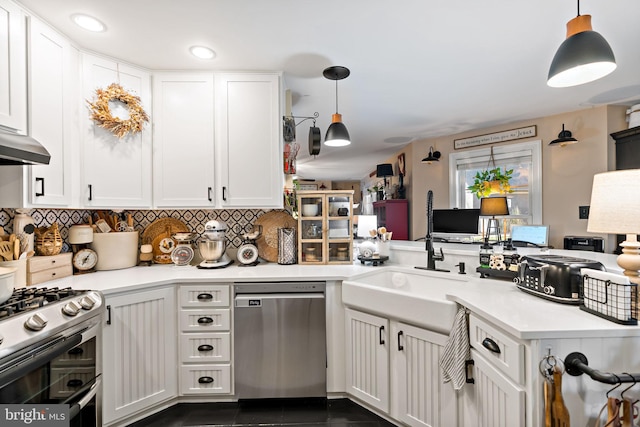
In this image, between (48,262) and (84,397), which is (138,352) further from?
(48,262)

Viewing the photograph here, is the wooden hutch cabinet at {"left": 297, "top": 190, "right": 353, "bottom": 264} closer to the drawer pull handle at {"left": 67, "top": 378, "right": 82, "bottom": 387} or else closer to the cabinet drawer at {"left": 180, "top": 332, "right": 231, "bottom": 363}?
the cabinet drawer at {"left": 180, "top": 332, "right": 231, "bottom": 363}

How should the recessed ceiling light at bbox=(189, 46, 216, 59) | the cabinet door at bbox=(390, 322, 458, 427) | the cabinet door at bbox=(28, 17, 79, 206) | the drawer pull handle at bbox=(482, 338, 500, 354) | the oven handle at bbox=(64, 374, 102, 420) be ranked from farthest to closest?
the recessed ceiling light at bbox=(189, 46, 216, 59) < the cabinet door at bbox=(28, 17, 79, 206) < the cabinet door at bbox=(390, 322, 458, 427) < the oven handle at bbox=(64, 374, 102, 420) < the drawer pull handle at bbox=(482, 338, 500, 354)

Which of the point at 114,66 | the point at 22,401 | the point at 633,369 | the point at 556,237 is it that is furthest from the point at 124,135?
the point at 556,237

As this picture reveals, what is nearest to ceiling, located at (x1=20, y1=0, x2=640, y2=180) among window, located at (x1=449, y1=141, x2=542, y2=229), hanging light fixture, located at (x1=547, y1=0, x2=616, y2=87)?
hanging light fixture, located at (x1=547, y1=0, x2=616, y2=87)

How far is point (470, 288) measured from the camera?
178cm

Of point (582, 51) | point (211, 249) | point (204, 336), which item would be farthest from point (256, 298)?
point (582, 51)

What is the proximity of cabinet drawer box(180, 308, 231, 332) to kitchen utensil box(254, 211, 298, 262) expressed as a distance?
69 cm

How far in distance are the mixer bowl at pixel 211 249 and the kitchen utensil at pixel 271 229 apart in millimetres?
394

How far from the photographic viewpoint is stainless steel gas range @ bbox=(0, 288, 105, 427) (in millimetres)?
1142

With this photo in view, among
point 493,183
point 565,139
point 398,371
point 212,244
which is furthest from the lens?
point 493,183

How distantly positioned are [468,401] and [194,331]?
1.69 metres

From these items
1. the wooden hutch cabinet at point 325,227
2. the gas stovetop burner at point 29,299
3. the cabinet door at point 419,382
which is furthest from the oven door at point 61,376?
the cabinet door at point 419,382

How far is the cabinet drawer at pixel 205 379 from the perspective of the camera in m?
2.08

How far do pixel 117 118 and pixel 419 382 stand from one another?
2606mm
